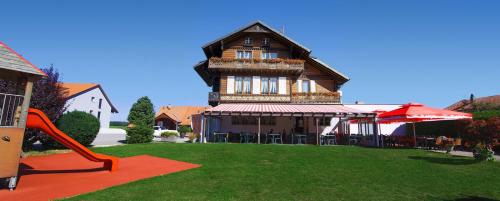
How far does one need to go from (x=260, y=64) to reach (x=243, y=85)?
2.60 m

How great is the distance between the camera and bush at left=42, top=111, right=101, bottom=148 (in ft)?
59.1

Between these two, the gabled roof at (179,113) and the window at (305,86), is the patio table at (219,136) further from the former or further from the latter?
the gabled roof at (179,113)

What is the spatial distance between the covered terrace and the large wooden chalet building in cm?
9

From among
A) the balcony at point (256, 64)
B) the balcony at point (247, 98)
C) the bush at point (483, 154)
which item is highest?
the balcony at point (256, 64)

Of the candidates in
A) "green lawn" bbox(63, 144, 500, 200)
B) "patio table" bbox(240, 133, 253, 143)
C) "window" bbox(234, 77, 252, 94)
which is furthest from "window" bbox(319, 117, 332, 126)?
"green lawn" bbox(63, 144, 500, 200)

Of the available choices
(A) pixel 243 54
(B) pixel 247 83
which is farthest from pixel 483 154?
(A) pixel 243 54

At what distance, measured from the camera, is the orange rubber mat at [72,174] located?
8.29m

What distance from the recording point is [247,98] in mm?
26969

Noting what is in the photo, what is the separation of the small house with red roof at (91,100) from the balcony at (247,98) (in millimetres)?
27009

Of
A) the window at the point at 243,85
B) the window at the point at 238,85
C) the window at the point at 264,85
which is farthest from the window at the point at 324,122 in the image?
the window at the point at 238,85

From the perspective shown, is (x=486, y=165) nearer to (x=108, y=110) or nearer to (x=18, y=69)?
(x=18, y=69)

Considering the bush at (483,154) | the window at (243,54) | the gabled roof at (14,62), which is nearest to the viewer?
the gabled roof at (14,62)

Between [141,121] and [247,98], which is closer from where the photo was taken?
[141,121]

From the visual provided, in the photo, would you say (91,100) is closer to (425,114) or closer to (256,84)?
(256,84)
